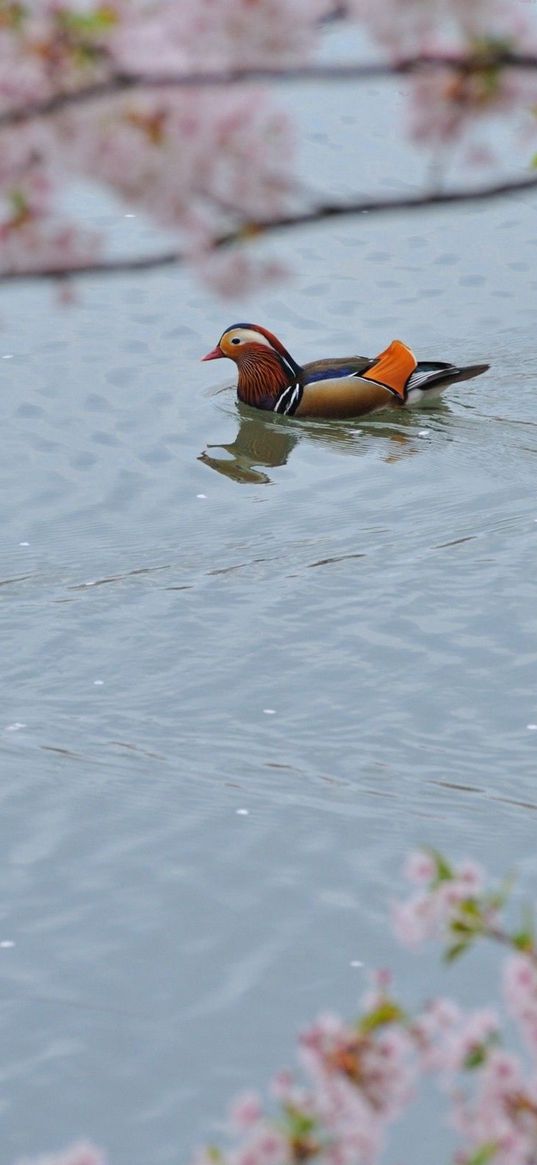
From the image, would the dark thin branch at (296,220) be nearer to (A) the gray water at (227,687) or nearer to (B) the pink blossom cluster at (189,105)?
(B) the pink blossom cluster at (189,105)

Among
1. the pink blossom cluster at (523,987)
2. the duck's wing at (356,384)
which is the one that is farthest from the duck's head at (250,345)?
the pink blossom cluster at (523,987)

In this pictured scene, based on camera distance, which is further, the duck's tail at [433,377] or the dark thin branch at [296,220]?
the duck's tail at [433,377]

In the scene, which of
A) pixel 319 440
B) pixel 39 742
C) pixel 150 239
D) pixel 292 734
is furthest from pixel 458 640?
pixel 150 239

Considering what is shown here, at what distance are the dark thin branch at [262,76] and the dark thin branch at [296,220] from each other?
0.46ft

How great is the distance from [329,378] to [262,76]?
844cm

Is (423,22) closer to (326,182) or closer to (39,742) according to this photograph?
(39,742)

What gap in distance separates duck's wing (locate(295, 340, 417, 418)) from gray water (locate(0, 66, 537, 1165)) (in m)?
0.15

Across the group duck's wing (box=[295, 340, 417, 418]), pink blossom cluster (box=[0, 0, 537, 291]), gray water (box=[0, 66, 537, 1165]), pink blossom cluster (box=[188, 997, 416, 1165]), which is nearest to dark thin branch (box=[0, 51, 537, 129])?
pink blossom cluster (box=[0, 0, 537, 291])

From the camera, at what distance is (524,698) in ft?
22.3

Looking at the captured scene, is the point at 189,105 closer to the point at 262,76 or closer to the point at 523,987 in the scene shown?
the point at 262,76

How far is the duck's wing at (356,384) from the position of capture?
10.2 m

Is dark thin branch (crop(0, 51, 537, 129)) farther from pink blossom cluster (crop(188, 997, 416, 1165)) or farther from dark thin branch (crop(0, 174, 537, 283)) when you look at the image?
pink blossom cluster (crop(188, 997, 416, 1165))

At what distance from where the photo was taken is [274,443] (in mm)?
10227

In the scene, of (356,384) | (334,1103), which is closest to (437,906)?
(334,1103)
